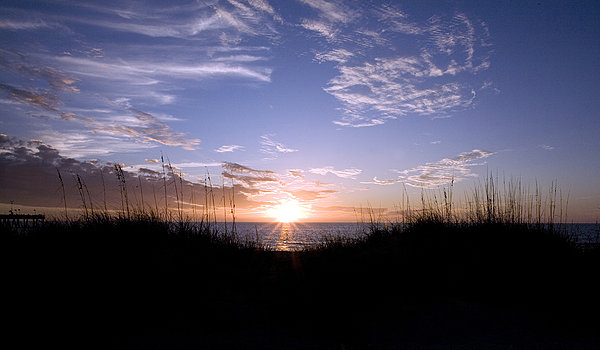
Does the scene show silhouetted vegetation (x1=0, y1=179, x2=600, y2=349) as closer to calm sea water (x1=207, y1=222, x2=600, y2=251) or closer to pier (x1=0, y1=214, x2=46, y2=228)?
pier (x1=0, y1=214, x2=46, y2=228)

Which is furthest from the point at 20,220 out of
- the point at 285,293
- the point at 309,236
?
the point at 309,236

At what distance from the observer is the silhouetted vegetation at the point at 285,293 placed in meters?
2.85

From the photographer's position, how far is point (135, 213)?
238 inches

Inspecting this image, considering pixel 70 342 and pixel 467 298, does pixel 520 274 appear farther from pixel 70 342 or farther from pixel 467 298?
pixel 70 342

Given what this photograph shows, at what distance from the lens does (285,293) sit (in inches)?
150

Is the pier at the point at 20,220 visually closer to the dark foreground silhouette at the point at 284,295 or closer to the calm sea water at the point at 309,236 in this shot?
the dark foreground silhouette at the point at 284,295

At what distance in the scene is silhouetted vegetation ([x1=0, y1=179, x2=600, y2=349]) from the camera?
2.85 m

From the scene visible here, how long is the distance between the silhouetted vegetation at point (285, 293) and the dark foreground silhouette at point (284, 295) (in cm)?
2

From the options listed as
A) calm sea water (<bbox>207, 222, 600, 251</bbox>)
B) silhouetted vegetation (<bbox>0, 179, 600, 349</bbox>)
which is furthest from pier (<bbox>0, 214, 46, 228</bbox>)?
calm sea water (<bbox>207, 222, 600, 251</bbox>)

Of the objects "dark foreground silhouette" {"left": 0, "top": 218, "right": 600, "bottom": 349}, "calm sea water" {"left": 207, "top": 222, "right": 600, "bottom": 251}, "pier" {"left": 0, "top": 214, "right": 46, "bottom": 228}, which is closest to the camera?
"dark foreground silhouette" {"left": 0, "top": 218, "right": 600, "bottom": 349}

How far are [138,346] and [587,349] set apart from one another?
3.84 m

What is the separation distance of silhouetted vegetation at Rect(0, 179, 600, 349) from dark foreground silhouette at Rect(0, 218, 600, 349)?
0.6 inches

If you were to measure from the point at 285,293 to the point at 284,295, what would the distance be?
7 centimetres

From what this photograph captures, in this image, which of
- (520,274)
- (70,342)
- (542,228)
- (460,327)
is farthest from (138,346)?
(542,228)
